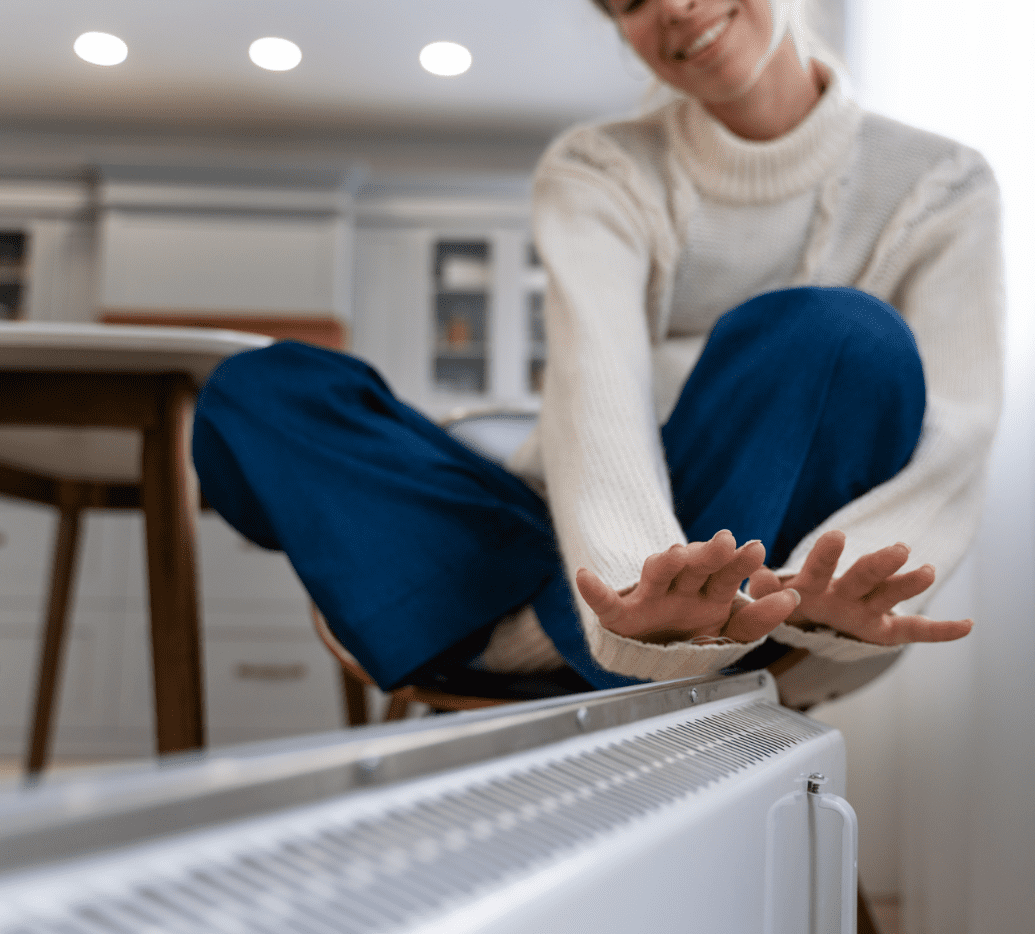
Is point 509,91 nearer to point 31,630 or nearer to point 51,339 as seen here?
point 31,630

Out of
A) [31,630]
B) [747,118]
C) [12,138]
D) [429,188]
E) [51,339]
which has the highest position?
[12,138]

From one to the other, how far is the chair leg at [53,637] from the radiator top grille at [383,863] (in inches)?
48.6

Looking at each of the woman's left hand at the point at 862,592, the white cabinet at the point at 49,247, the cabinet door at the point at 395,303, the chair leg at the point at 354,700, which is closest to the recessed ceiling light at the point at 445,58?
the cabinet door at the point at 395,303

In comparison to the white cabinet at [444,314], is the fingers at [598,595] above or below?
below

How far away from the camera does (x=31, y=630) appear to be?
7.50ft

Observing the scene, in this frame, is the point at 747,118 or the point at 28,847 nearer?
the point at 28,847

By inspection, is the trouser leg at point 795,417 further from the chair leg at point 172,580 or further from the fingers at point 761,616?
the chair leg at point 172,580

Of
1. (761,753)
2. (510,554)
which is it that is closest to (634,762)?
(761,753)

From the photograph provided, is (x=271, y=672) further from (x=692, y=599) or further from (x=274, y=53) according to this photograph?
(x=692, y=599)

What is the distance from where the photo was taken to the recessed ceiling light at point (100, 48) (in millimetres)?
2439

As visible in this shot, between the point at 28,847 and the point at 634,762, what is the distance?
16cm

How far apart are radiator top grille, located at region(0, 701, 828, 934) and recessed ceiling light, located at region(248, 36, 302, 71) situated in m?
2.61

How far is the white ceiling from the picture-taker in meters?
2.34

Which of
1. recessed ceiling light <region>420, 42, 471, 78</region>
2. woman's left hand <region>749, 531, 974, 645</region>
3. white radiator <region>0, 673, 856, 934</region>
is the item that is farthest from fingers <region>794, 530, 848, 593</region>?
recessed ceiling light <region>420, 42, 471, 78</region>
